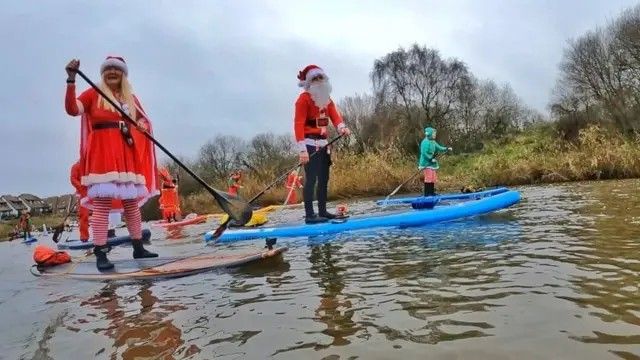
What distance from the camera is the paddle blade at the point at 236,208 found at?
4.70 m

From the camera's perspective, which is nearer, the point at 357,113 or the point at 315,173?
the point at 315,173

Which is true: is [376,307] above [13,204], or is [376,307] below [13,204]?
below

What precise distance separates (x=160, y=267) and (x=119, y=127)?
1.36m

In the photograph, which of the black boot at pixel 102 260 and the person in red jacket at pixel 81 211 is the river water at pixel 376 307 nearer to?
the black boot at pixel 102 260

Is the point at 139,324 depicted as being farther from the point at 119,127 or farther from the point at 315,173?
the point at 315,173

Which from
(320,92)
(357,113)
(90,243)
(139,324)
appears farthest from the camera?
(357,113)

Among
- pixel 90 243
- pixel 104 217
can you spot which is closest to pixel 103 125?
pixel 104 217

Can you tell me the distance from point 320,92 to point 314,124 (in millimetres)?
421

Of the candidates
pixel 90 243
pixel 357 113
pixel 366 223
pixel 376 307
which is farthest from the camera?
pixel 357 113

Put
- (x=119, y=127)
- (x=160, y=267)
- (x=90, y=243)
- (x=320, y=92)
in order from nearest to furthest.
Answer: (x=160, y=267), (x=119, y=127), (x=320, y=92), (x=90, y=243)

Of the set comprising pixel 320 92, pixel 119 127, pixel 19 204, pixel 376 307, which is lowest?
pixel 376 307

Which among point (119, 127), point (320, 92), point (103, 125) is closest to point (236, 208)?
point (119, 127)

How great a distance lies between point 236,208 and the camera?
473 centimetres

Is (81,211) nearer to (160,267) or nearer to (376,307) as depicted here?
(160,267)
